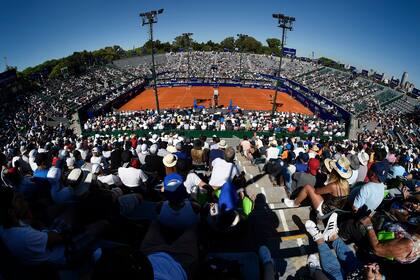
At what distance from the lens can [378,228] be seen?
4258mm

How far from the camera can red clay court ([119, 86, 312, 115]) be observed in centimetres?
4381

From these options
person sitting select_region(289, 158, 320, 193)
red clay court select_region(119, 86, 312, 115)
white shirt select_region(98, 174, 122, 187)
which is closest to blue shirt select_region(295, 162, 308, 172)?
person sitting select_region(289, 158, 320, 193)

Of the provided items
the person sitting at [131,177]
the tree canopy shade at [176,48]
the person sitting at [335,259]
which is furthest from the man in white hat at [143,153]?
the tree canopy shade at [176,48]

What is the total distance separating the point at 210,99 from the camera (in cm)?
4675

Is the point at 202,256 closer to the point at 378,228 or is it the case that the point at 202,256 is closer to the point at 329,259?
the point at 329,259

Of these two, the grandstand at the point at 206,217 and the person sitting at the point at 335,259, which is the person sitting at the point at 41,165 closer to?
the grandstand at the point at 206,217

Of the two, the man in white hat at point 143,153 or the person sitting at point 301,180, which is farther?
the man in white hat at point 143,153

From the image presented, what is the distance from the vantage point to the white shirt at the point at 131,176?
6098 mm

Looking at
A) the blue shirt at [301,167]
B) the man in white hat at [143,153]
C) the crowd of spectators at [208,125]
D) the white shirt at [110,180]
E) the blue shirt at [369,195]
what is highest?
the blue shirt at [369,195]

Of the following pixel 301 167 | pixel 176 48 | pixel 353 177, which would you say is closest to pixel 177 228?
pixel 301 167

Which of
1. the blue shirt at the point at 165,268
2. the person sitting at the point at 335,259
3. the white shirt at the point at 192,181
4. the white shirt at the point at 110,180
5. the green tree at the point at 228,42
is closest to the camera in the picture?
the blue shirt at the point at 165,268

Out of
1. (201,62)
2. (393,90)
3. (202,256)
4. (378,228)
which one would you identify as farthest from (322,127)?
(201,62)

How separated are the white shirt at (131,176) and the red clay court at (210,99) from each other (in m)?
36.8

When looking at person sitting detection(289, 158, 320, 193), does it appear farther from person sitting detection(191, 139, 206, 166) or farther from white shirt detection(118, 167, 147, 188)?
white shirt detection(118, 167, 147, 188)
